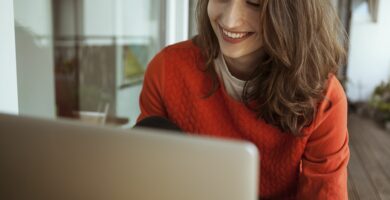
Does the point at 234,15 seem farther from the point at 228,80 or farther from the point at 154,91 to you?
the point at 154,91

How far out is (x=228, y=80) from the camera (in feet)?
3.08

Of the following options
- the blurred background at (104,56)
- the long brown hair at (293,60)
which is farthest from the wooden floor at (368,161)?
the long brown hair at (293,60)

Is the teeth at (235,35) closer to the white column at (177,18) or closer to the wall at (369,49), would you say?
the white column at (177,18)

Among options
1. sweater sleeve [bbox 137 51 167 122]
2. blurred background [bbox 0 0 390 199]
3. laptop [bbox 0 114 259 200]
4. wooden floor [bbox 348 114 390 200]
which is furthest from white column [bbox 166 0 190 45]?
laptop [bbox 0 114 259 200]

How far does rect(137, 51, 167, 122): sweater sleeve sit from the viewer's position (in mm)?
959

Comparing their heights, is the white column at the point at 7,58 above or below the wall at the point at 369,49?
above

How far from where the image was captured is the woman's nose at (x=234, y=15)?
787 millimetres

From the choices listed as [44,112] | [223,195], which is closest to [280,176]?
[223,195]

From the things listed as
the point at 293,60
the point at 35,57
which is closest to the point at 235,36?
the point at 293,60

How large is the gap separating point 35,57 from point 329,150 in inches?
39.3

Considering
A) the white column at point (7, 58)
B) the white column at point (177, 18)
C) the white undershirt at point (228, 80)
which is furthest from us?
the white column at point (177, 18)

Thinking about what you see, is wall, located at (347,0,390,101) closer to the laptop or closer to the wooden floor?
the wooden floor

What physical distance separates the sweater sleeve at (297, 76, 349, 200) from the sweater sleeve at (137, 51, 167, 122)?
1.21 ft

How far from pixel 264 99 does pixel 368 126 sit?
134 inches
